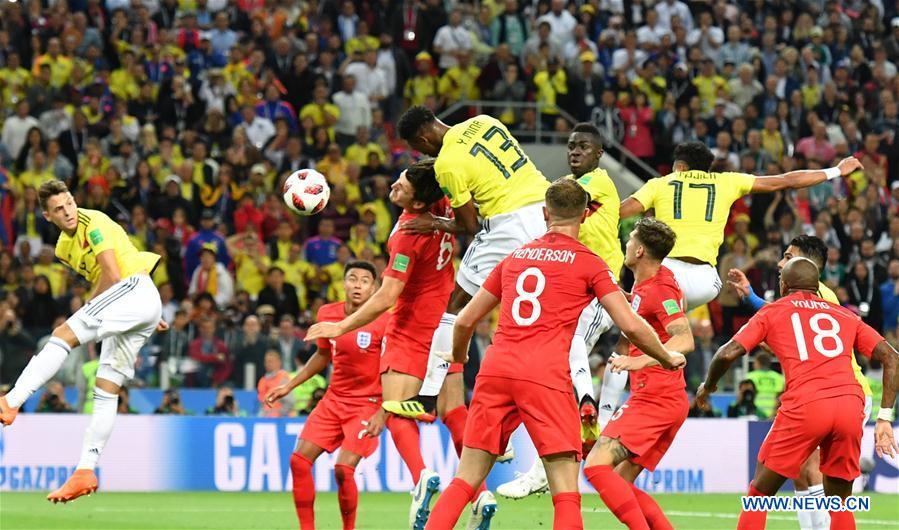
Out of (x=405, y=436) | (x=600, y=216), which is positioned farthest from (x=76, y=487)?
(x=600, y=216)

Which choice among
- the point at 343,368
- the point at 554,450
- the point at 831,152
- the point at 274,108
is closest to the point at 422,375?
the point at 343,368

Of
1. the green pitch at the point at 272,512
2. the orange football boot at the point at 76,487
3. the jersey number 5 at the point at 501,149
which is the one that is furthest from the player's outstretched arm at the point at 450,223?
the green pitch at the point at 272,512

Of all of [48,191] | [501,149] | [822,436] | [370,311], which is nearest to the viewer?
[822,436]

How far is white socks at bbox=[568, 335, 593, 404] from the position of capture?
35.7 feet

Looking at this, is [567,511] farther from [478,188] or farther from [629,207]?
[629,207]

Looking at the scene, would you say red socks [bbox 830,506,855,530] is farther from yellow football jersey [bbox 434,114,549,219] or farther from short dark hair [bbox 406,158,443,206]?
short dark hair [bbox 406,158,443,206]

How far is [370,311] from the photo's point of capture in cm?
1070

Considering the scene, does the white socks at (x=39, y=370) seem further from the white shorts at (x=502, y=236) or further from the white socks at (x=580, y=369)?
the white socks at (x=580, y=369)

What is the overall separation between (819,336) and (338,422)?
439cm

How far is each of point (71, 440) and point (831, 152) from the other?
13492mm

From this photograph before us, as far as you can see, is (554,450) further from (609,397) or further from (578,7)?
(578,7)

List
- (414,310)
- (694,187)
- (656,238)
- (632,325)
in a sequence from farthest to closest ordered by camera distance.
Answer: (694,187) → (414,310) → (656,238) → (632,325)

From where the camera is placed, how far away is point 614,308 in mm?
8430

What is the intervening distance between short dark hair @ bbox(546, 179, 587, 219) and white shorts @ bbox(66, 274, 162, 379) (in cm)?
455
